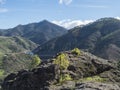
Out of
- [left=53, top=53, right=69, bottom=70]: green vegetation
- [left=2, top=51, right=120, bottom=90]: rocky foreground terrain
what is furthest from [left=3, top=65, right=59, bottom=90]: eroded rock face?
[left=53, top=53, right=69, bottom=70]: green vegetation

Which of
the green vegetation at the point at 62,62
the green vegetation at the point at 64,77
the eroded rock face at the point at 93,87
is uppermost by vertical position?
the green vegetation at the point at 62,62

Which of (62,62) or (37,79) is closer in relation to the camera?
(62,62)

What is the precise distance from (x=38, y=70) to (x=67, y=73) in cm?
1207

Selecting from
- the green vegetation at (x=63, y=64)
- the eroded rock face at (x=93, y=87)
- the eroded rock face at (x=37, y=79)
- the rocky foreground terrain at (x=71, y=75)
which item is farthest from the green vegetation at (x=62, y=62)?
the eroded rock face at (x=93, y=87)

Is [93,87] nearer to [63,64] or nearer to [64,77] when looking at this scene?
[64,77]

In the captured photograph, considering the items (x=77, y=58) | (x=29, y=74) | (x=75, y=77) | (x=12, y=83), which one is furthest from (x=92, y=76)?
(x=12, y=83)

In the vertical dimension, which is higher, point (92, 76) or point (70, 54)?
point (70, 54)

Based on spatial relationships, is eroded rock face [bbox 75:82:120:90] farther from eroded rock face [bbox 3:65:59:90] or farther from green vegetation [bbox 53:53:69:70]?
green vegetation [bbox 53:53:69:70]

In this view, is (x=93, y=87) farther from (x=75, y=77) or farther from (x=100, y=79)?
(x=75, y=77)

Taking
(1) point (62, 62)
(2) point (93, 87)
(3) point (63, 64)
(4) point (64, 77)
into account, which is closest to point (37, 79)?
(3) point (63, 64)

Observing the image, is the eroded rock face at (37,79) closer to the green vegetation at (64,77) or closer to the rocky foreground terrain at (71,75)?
the rocky foreground terrain at (71,75)

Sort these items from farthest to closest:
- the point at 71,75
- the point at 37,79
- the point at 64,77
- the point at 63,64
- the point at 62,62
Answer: the point at 37,79, the point at 63,64, the point at 71,75, the point at 62,62, the point at 64,77

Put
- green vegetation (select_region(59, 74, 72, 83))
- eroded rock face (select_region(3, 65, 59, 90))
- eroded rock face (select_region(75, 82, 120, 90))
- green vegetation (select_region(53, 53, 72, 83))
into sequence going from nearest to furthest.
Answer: eroded rock face (select_region(75, 82, 120, 90)), green vegetation (select_region(59, 74, 72, 83)), green vegetation (select_region(53, 53, 72, 83)), eroded rock face (select_region(3, 65, 59, 90))

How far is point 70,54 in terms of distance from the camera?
120 metres
